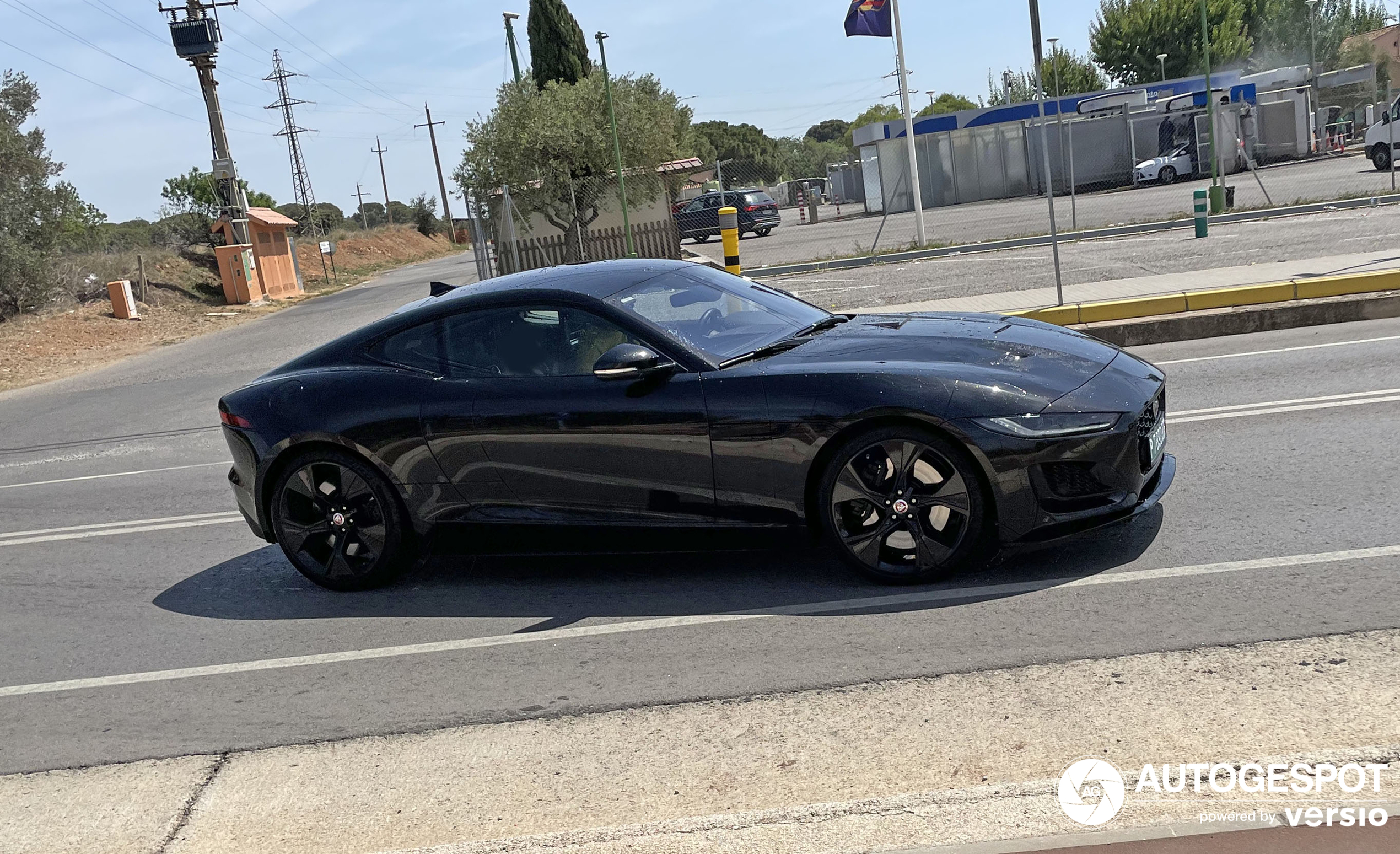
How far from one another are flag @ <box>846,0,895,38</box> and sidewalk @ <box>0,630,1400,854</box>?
24.1 meters

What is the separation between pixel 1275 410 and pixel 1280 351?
2.51 m

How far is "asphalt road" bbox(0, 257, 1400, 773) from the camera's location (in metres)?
4.30

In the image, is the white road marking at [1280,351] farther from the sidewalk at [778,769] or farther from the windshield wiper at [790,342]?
the sidewalk at [778,769]

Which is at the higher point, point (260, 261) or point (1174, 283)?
point (260, 261)

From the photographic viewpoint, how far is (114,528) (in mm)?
7938

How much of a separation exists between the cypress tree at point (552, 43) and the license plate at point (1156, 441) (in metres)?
36.9

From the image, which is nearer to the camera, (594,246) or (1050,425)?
(1050,425)

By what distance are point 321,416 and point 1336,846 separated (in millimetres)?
4503

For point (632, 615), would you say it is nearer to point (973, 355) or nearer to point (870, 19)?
point (973, 355)

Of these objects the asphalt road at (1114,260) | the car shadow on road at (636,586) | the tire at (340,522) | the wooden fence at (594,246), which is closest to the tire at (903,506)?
the car shadow on road at (636,586)

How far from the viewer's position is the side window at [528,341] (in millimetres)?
5336

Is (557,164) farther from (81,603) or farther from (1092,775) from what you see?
(1092,775)

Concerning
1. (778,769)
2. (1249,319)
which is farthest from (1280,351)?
(778,769)

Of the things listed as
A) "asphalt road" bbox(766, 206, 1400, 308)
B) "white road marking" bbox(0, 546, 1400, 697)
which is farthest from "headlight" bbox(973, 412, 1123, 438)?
"asphalt road" bbox(766, 206, 1400, 308)
